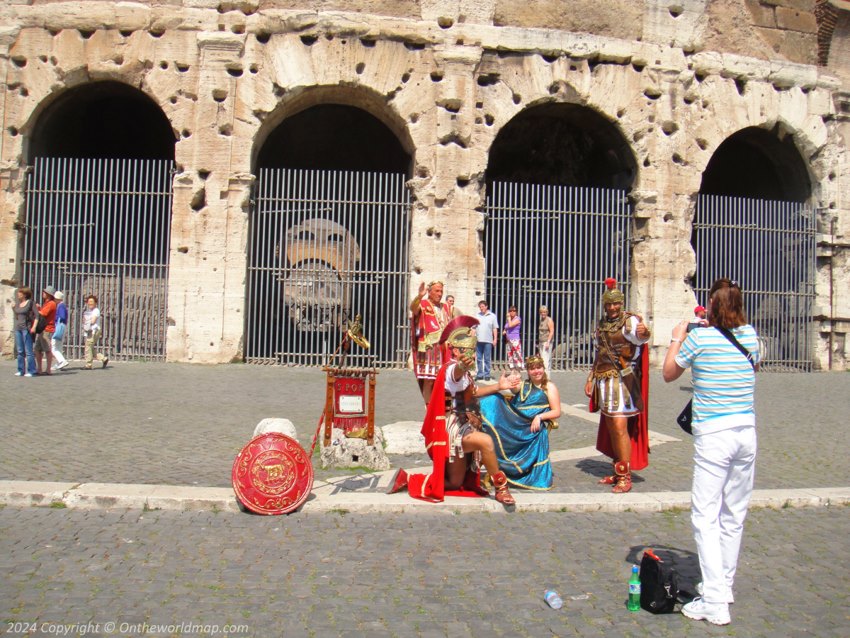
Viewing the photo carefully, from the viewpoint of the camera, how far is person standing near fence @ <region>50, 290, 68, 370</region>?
1099cm

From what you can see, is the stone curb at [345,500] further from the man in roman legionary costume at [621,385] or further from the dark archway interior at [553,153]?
the dark archway interior at [553,153]

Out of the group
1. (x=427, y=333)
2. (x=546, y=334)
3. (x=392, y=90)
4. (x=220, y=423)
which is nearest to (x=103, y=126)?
(x=392, y=90)

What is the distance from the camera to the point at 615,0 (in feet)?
44.1

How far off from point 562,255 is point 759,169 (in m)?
5.80

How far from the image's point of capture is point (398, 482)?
4.89 m

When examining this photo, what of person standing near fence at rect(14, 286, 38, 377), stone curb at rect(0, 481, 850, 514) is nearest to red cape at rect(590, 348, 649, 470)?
stone curb at rect(0, 481, 850, 514)

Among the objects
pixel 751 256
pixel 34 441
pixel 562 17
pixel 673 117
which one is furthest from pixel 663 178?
pixel 34 441

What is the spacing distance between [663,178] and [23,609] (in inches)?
495

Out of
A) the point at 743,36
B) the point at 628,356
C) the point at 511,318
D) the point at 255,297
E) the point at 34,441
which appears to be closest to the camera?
the point at 628,356

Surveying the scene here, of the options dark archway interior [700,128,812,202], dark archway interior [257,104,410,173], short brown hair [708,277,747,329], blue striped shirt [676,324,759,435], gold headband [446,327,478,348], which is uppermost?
dark archway interior [257,104,410,173]

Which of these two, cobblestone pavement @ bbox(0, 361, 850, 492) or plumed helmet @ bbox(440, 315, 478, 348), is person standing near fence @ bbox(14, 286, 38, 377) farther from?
plumed helmet @ bbox(440, 315, 478, 348)

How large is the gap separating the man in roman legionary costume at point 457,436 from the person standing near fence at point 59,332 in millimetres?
7921

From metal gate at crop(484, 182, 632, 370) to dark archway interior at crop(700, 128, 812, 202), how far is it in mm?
3728

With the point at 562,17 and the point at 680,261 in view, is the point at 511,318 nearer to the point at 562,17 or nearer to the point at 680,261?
the point at 680,261
